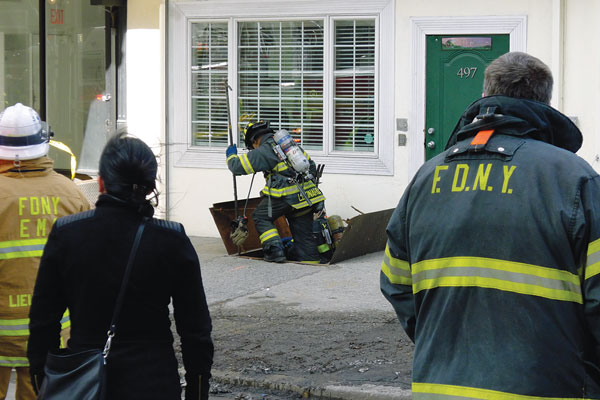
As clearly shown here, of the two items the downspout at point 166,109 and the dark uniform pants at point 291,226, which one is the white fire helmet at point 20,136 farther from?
the downspout at point 166,109

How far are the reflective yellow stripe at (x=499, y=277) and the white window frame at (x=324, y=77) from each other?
27.1 ft

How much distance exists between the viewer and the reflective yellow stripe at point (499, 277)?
2863mm

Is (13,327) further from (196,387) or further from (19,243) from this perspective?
(196,387)

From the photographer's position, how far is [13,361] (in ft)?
14.3

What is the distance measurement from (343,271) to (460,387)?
6.79 metres

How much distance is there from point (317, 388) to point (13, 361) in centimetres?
218

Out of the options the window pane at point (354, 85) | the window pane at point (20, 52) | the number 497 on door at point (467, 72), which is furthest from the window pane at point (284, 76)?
the window pane at point (20, 52)

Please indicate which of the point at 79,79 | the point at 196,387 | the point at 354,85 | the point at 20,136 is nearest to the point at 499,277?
the point at 196,387

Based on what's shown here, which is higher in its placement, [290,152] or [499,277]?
[290,152]

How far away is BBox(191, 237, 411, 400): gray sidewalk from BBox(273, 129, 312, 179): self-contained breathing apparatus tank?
106cm

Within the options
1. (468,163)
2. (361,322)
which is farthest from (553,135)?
(361,322)

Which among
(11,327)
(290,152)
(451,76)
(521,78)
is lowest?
(11,327)

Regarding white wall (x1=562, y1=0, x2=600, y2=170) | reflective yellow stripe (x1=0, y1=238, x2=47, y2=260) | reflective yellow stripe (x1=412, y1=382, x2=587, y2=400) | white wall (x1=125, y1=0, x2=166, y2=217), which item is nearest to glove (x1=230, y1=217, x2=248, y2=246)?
white wall (x1=125, y1=0, x2=166, y2=217)

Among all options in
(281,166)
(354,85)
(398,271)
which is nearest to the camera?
(398,271)
